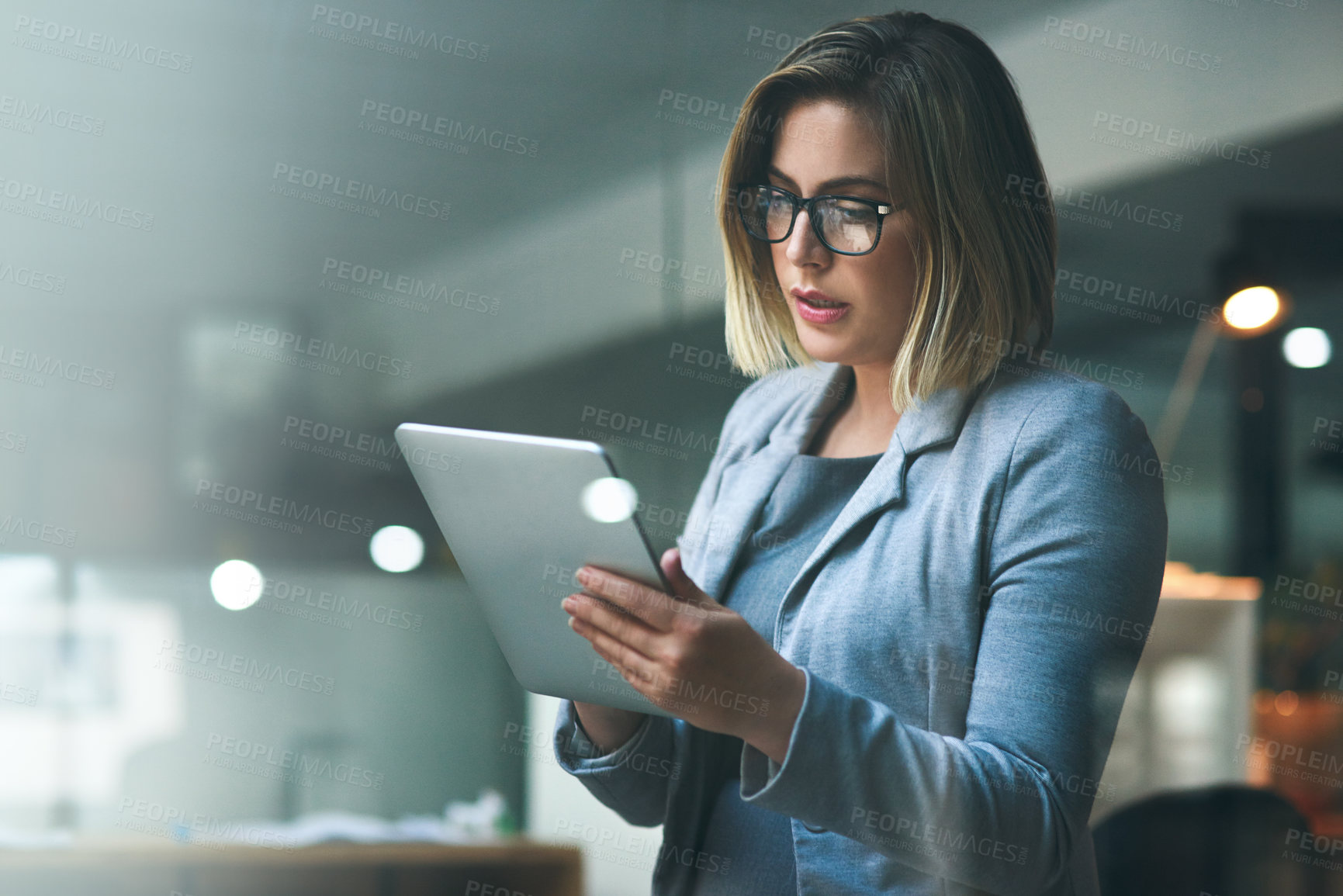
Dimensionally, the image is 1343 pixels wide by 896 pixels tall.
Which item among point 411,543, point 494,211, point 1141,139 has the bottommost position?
point 411,543

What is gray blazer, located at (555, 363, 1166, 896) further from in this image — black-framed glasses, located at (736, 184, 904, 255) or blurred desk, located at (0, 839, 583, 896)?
blurred desk, located at (0, 839, 583, 896)

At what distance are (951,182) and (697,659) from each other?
49 cm

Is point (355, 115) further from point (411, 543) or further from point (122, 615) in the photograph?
point (122, 615)

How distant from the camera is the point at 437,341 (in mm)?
2059

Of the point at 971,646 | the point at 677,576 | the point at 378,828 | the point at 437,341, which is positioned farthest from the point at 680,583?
the point at 378,828

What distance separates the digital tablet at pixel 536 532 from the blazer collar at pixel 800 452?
6.8 inches

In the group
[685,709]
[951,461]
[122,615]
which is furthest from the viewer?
[122,615]

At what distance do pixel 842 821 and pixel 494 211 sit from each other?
1602 millimetres

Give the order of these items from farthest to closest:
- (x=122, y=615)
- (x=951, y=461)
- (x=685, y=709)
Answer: (x=122, y=615) → (x=951, y=461) → (x=685, y=709)

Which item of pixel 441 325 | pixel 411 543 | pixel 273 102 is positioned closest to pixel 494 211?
pixel 441 325

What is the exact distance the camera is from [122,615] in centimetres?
200

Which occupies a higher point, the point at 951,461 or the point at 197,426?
Result: the point at 197,426

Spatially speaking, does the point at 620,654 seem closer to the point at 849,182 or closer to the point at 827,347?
the point at 827,347

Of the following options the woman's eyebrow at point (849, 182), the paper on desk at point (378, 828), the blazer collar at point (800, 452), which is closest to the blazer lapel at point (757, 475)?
the blazer collar at point (800, 452)
